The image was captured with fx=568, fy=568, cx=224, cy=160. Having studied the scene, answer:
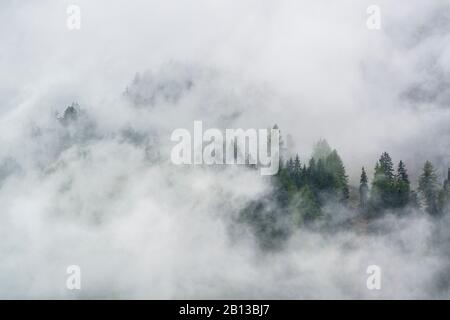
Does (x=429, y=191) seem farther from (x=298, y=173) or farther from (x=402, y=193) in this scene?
(x=298, y=173)

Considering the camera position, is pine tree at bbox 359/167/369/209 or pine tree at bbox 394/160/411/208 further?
pine tree at bbox 359/167/369/209

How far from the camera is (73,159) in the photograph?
101000mm

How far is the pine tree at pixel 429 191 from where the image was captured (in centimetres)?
7038

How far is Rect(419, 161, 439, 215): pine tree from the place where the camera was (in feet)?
231

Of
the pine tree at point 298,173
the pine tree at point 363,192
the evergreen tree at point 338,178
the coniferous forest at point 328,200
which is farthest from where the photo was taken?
the pine tree at point 298,173

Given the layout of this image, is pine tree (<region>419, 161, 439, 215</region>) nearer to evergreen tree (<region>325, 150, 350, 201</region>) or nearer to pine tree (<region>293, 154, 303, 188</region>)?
evergreen tree (<region>325, 150, 350, 201</region>)

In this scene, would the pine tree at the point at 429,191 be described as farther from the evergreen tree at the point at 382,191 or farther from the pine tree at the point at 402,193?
the evergreen tree at the point at 382,191

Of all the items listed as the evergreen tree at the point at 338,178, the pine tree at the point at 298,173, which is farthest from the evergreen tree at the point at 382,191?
the pine tree at the point at 298,173

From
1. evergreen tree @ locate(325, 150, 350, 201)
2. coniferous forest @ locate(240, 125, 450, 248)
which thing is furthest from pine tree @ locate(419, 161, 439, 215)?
evergreen tree @ locate(325, 150, 350, 201)

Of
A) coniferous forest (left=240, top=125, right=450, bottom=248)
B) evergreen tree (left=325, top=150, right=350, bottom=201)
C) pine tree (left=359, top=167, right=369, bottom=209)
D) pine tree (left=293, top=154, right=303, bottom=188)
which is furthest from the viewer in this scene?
pine tree (left=293, top=154, right=303, bottom=188)

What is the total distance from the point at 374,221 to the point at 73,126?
6294 centimetres

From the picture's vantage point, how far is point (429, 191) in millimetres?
72000

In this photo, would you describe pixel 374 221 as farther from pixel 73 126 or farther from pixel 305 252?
pixel 73 126

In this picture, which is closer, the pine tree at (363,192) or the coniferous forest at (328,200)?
the coniferous forest at (328,200)
